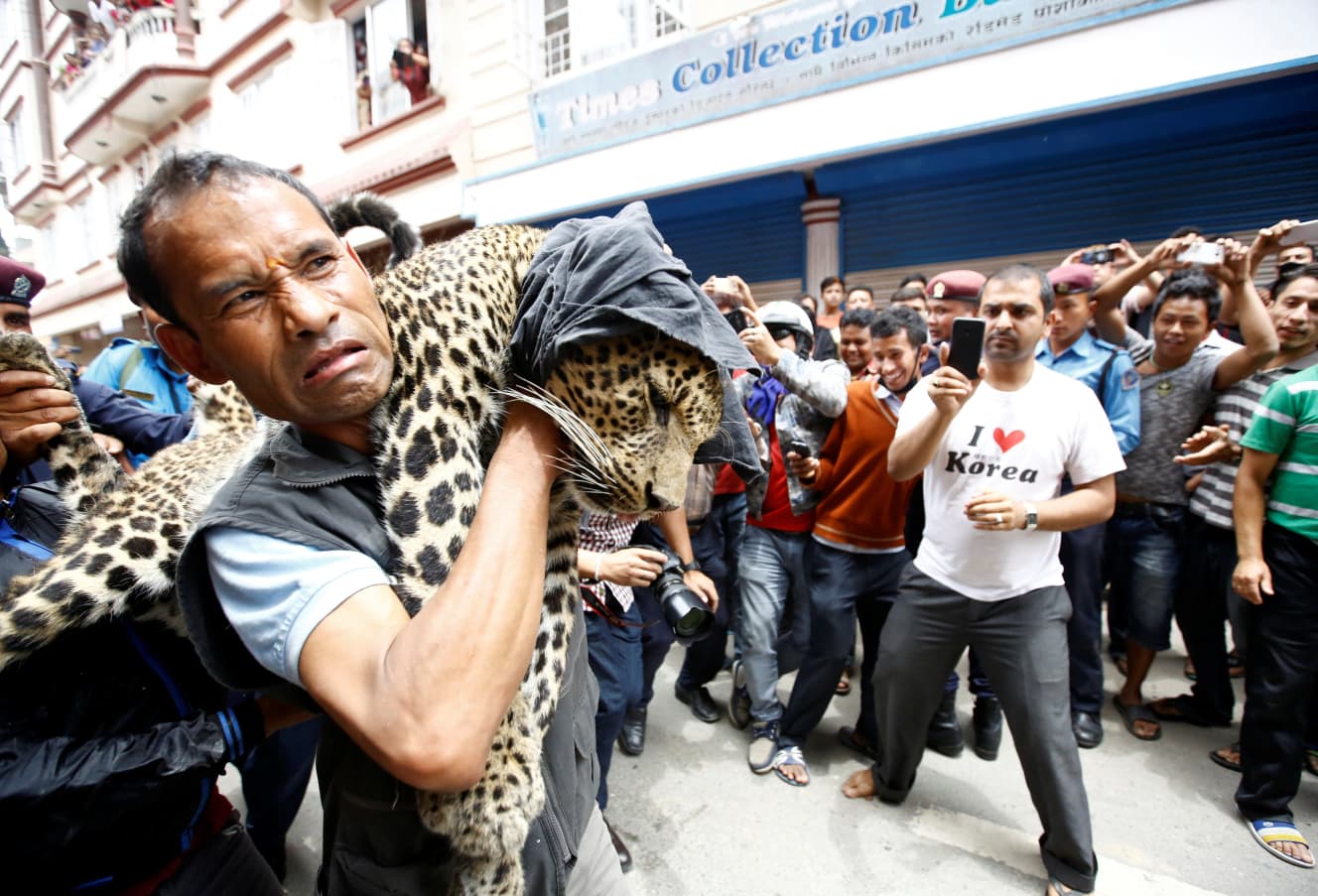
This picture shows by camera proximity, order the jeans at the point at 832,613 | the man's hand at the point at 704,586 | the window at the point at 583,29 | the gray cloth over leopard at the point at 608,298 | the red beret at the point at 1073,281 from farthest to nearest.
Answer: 1. the window at the point at 583,29
2. the red beret at the point at 1073,281
3. the jeans at the point at 832,613
4. the man's hand at the point at 704,586
5. the gray cloth over leopard at the point at 608,298

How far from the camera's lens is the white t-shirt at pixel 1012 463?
2.69 meters

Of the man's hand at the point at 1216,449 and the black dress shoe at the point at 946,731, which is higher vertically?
the man's hand at the point at 1216,449

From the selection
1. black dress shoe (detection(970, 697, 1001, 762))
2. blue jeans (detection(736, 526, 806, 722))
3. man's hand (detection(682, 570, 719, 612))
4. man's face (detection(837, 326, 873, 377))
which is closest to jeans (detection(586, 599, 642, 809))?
man's hand (detection(682, 570, 719, 612))

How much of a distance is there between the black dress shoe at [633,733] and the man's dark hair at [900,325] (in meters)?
2.74

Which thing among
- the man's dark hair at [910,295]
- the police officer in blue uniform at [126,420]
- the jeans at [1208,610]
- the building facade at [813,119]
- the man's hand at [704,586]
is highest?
the building facade at [813,119]

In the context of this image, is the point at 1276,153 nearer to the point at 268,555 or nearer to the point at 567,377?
the point at 567,377

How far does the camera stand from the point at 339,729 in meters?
1.20

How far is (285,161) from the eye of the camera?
13695mm

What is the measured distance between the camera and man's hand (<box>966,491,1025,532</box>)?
252 centimetres

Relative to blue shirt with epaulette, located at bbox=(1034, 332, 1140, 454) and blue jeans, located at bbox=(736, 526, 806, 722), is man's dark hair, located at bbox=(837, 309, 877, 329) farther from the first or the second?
blue jeans, located at bbox=(736, 526, 806, 722)

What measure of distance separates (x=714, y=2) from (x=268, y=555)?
360 inches

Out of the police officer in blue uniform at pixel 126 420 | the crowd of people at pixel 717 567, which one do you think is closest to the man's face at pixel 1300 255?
the crowd of people at pixel 717 567

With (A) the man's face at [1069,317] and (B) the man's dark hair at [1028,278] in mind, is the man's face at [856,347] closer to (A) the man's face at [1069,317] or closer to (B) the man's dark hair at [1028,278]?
(A) the man's face at [1069,317]

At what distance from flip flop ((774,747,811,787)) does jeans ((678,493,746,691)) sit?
2.26ft
